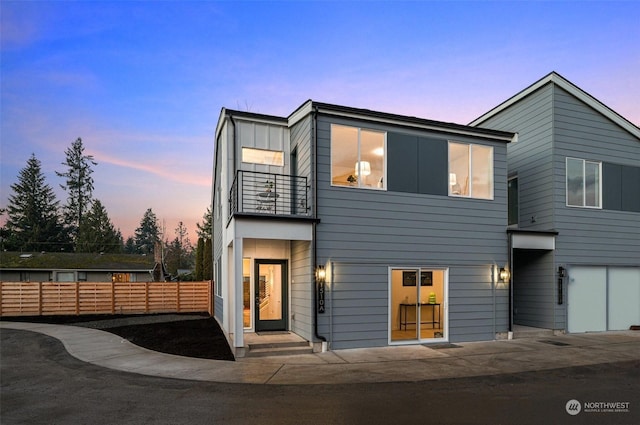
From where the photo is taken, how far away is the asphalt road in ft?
17.3

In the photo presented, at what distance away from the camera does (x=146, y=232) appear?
78.1 metres

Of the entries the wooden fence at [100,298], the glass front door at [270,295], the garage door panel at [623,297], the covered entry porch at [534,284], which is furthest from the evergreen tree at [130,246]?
the garage door panel at [623,297]

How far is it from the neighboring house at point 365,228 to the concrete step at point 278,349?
29cm

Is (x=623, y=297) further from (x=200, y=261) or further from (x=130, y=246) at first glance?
(x=130, y=246)

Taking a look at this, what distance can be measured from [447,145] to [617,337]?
305 inches

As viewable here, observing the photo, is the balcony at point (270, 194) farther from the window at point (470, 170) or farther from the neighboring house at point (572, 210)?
the neighboring house at point (572, 210)

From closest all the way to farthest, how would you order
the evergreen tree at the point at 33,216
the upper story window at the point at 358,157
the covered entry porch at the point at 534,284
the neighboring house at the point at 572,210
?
the upper story window at the point at 358,157, the covered entry porch at the point at 534,284, the neighboring house at the point at 572,210, the evergreen tree at the point at 33,216

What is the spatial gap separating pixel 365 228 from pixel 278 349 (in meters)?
3.71

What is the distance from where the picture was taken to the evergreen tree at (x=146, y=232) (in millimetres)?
75688

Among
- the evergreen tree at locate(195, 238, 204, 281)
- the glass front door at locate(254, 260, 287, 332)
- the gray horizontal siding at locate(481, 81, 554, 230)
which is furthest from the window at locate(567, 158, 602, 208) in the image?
the evergreen tree at locate(195, 238, 204, 281)

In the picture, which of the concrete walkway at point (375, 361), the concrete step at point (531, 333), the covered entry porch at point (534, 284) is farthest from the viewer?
the covered entry porch at point (534, 284)

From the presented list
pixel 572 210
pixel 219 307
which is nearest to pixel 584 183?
pixel 572 210

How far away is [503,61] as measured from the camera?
16.0 meters

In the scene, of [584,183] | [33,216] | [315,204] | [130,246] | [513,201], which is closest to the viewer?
[315,204]
